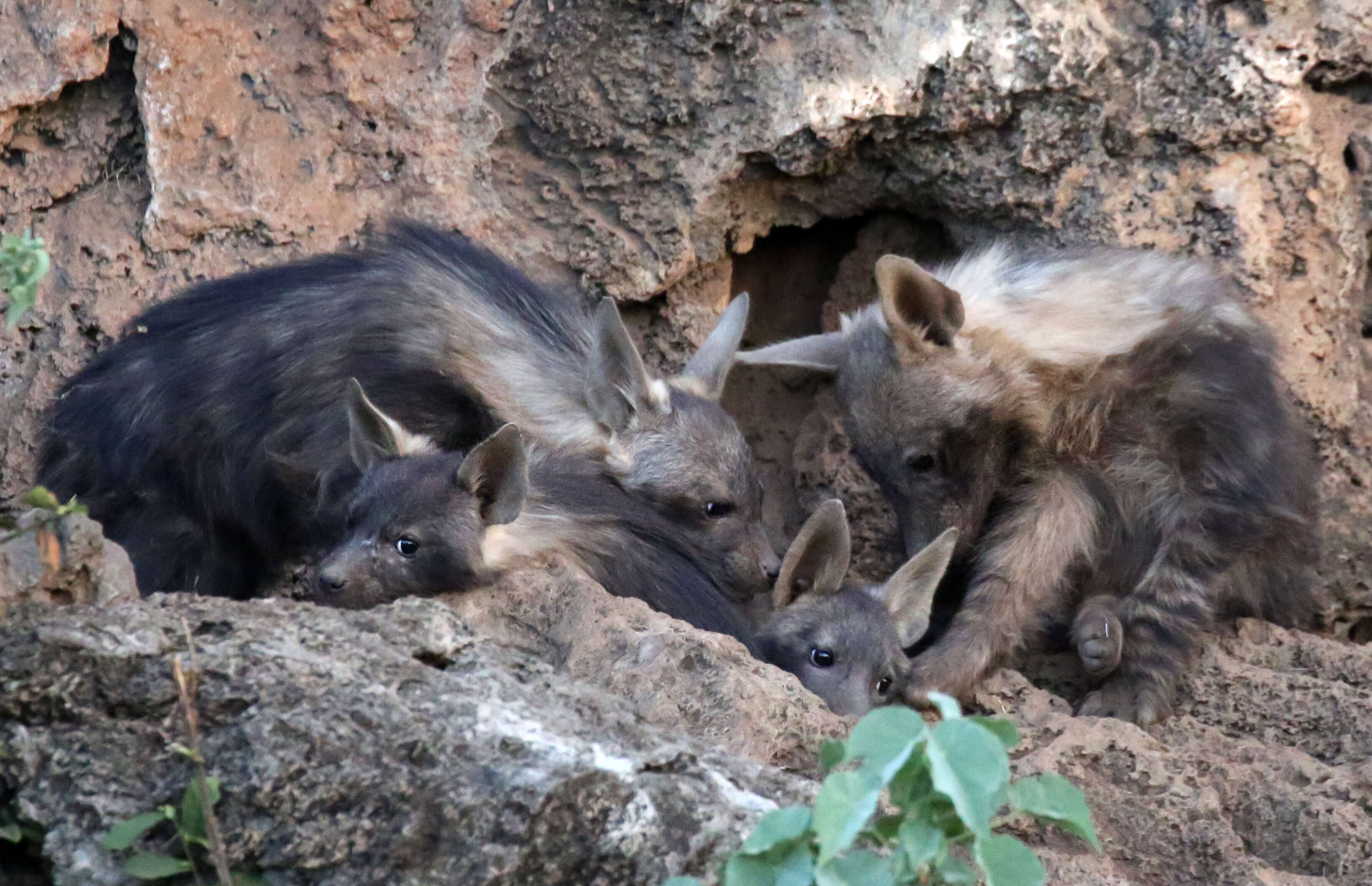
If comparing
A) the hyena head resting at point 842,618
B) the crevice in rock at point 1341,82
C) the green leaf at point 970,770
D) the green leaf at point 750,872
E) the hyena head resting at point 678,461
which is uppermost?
the crevice in rock at point 1341,82

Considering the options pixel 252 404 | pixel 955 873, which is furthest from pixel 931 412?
pixel 955 873

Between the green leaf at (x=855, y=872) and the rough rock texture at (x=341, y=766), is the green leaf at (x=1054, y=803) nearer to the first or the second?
the green leaf at (x=855, y=872)

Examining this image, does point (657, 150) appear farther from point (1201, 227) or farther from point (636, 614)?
point (636, 614)

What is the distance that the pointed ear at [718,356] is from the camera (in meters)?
5.19

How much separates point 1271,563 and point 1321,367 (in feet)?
2.89

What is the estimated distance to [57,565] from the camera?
2.93 m

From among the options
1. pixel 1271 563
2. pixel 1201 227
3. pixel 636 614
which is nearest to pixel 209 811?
pixel 636 614

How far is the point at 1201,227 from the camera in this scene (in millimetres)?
5441

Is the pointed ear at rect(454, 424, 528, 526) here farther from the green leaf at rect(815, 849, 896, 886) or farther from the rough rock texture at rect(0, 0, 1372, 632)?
the green leaf at rect(815, 849, 896, 886)

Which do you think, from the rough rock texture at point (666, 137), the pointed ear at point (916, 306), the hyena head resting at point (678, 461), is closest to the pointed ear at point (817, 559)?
the hyena head resting at point (678, 461)

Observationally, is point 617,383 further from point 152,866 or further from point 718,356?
point 152,866

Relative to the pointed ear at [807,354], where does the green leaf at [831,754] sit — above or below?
above

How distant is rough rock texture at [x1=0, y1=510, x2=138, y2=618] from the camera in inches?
113

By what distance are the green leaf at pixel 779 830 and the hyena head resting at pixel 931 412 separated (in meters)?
2.63
